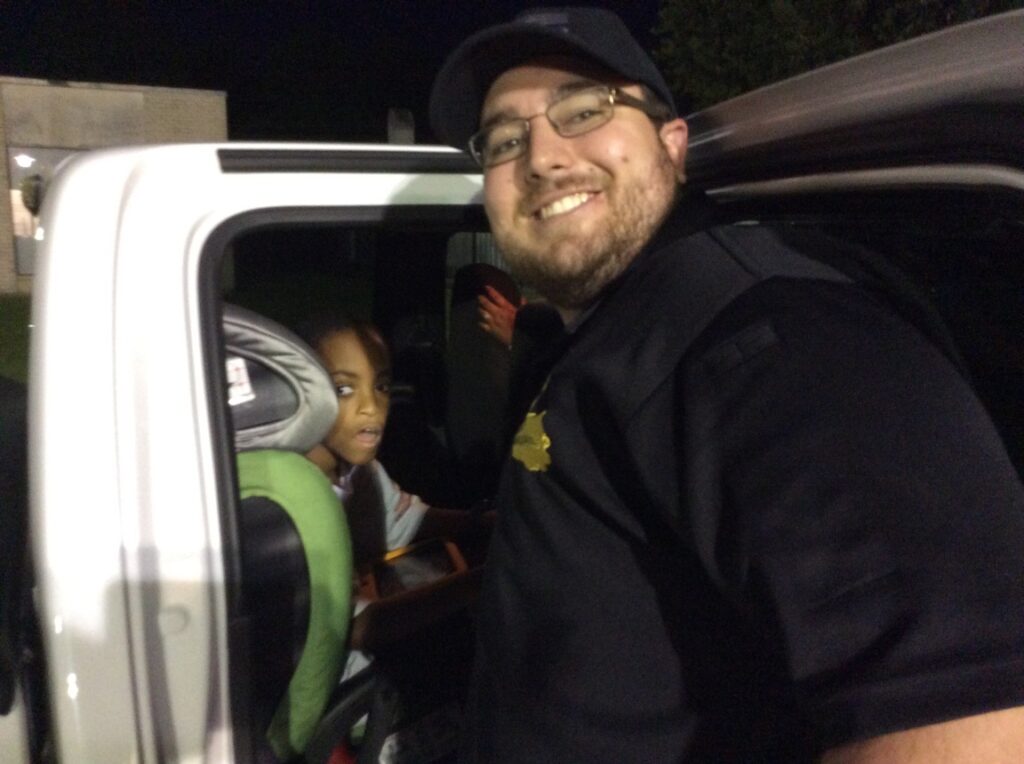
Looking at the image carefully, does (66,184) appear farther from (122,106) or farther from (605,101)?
(122,106)

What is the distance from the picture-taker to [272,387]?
63.7 inches

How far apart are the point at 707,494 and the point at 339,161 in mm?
979

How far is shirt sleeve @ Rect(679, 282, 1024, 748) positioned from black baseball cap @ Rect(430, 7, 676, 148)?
2.39 feet

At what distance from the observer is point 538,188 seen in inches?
54.9

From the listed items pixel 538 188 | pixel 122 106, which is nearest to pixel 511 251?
pixel 538 188

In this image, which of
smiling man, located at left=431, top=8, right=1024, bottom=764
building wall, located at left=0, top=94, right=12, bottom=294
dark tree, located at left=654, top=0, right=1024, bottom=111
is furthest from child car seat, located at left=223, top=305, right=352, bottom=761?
building wall, located at left=0, top=94, right=12, bottom=294

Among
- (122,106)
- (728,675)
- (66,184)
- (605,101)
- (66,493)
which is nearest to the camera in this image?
(728,675)

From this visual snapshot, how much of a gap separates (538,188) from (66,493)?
2.86 ft

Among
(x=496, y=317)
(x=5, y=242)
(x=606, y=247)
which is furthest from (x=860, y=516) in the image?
(x=5, y=242)

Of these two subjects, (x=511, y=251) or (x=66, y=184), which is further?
(x=511, y=251)

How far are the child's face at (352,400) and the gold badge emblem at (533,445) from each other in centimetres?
114

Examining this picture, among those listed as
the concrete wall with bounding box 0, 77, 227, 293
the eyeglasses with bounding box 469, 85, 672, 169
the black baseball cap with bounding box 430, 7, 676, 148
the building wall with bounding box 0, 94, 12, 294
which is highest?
the concrete wall with bounding box 0, 77, 227, 293

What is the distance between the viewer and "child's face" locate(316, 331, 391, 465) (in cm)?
217

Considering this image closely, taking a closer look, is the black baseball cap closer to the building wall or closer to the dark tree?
the dark tree
